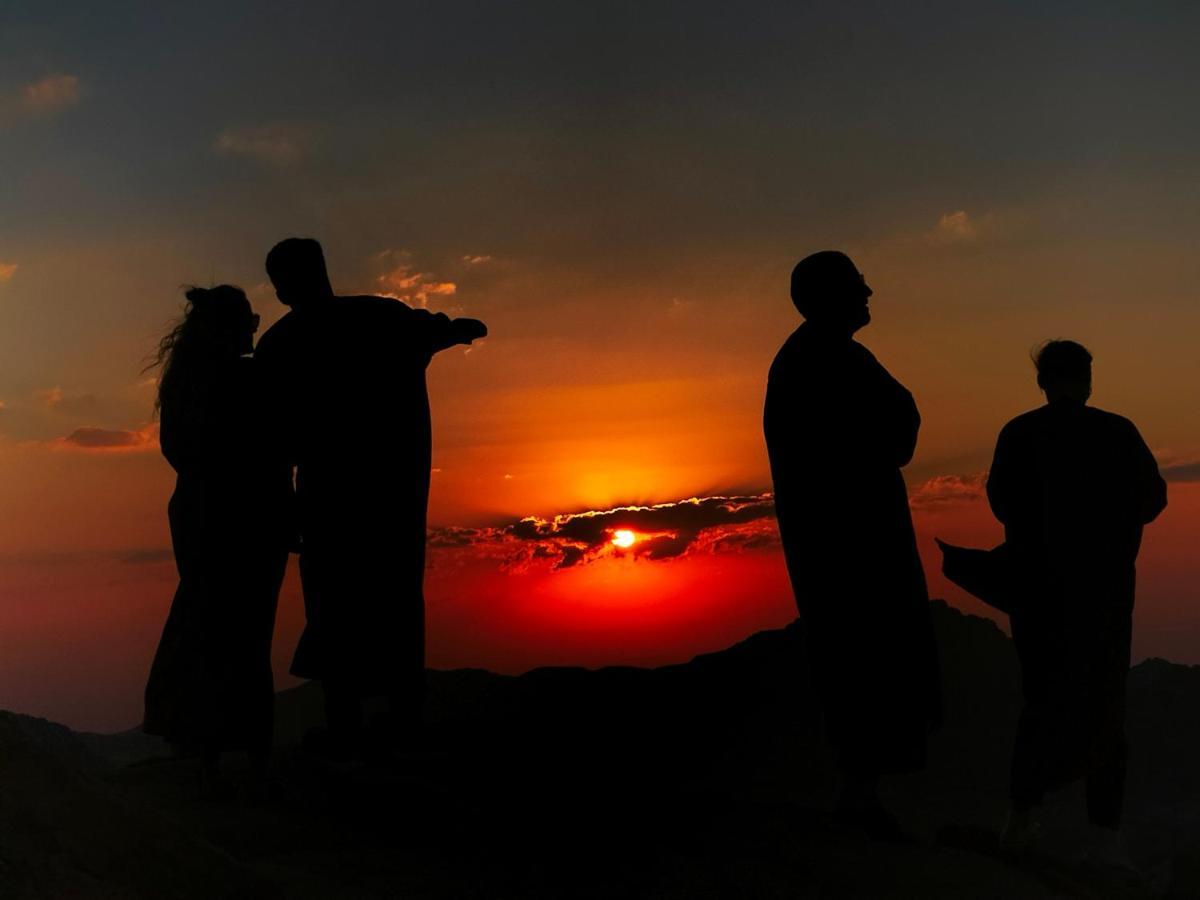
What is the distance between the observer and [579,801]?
7531 mm

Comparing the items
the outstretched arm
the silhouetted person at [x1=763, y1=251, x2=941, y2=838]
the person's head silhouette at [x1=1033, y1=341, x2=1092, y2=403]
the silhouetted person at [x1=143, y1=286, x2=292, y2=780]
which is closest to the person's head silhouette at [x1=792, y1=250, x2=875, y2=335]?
the silhouetted person at [x1=763, y1=251, x2=941, y2=838]

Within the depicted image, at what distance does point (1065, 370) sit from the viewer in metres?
8.09

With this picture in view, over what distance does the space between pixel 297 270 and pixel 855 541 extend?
144 inches

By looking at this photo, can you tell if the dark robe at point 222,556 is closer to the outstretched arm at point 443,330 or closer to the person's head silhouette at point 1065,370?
the outstretched arm at point 443,330

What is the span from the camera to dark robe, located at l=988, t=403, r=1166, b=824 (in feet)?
26.0

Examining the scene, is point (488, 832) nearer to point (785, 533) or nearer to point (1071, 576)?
point (785, 533)

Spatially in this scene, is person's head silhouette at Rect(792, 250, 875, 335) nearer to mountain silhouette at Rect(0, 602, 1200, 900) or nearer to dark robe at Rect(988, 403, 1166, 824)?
dark robe at Rect(988, 403, 1166, 824)

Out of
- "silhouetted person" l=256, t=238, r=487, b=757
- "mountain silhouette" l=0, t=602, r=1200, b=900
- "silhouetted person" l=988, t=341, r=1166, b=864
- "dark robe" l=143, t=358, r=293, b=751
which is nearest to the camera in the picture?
"mountain silhouette" l=0, t=602, r=1200, b=900

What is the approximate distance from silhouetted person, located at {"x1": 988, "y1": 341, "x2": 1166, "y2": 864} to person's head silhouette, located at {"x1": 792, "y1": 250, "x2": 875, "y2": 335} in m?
1.31

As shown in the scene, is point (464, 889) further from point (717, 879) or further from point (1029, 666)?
point (1029, 666)

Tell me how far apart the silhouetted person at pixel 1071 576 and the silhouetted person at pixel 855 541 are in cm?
80

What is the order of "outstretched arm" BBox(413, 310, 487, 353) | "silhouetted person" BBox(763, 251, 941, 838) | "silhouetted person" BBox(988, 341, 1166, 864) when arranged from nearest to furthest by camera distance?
1. "silhouetted person" BBox(763, 251, 941, 838)
2. "silhouetted person" BBox(988, 341, 1166, 864)
3. "outstretched arm" BBox(413, 310, 487, 353)

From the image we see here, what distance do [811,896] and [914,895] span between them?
1.91 ft

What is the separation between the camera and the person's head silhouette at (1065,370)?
26.6 ft
